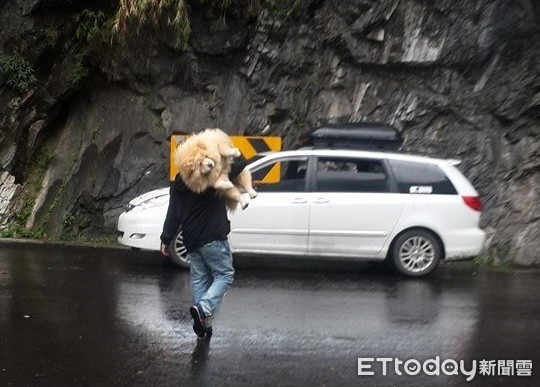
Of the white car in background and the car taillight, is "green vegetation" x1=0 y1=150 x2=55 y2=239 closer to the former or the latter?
the white car in background

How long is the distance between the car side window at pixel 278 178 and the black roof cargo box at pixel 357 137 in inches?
41.9

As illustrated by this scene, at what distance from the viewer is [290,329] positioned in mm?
7652

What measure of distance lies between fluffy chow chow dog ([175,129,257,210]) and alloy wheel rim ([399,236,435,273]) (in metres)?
4.64

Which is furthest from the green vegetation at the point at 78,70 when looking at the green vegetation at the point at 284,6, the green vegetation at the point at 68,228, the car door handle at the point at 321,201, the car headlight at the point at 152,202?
the car door handle at the point at 321,201

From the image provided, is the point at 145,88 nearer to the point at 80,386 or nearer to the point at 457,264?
the point at 457,264

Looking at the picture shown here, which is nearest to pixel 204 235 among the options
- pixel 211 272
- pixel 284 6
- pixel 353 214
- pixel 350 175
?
pixel 211 272

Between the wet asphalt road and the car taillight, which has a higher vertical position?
→ the car taillight

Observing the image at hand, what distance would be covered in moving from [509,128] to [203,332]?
27.1ft

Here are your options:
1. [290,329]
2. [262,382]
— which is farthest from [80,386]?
[290,329]

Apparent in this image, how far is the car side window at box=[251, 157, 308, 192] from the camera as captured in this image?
11.2 meters

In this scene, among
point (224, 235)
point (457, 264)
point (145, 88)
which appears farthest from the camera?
point (145, 88)

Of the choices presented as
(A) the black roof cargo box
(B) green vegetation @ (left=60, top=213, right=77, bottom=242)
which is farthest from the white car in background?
(B) green vegetation @ (left=60, top=213, right=77, bottom=242)

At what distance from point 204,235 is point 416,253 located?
5020 millimetres

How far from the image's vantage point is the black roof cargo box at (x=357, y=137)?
12.1 meters
